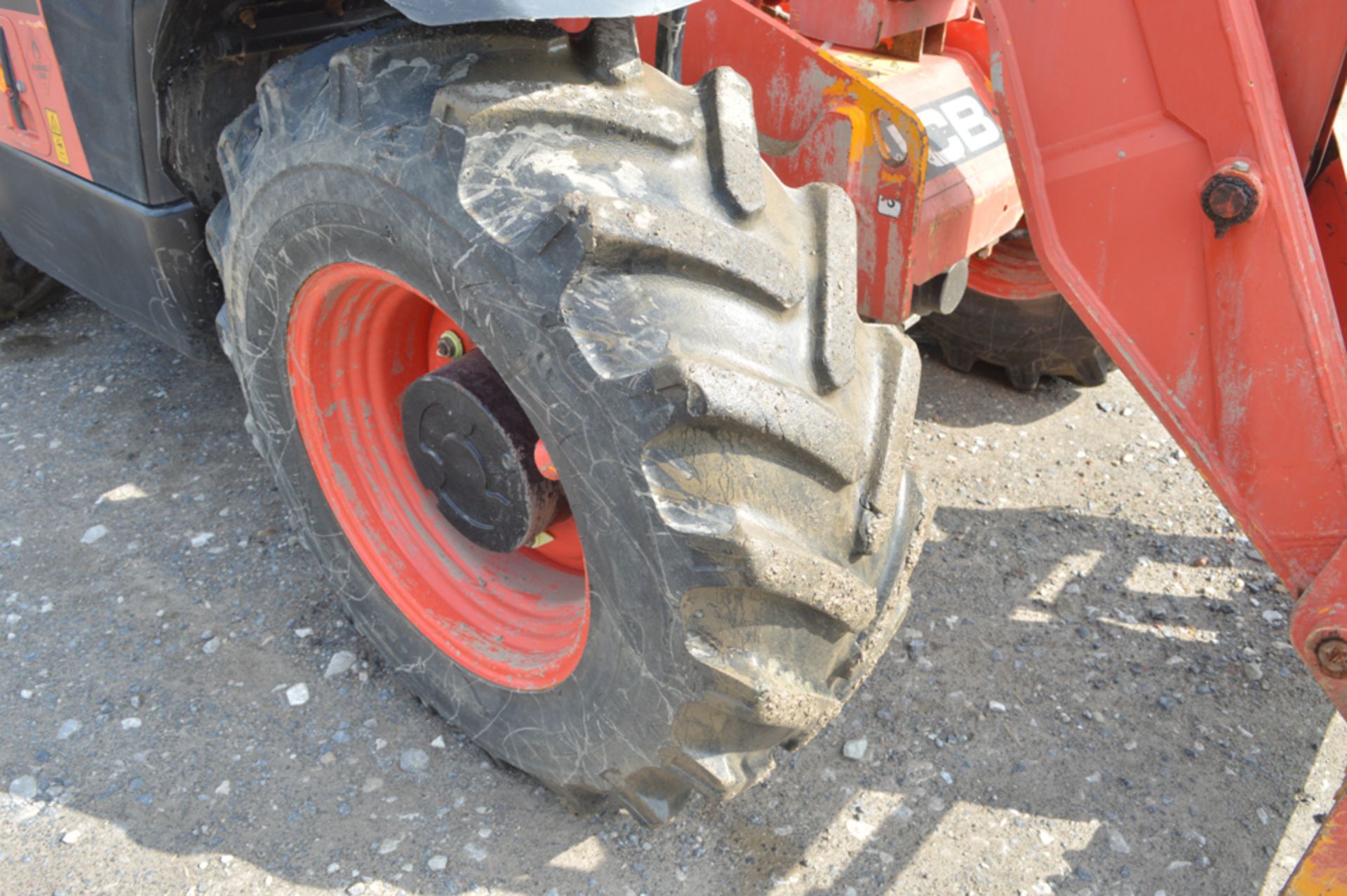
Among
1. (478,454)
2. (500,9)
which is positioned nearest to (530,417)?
(478,454)

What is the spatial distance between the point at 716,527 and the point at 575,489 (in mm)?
238

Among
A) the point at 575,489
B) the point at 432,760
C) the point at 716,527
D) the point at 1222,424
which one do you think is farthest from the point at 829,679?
the point at 432,760

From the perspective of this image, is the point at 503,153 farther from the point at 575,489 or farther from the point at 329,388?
the point at 329,388

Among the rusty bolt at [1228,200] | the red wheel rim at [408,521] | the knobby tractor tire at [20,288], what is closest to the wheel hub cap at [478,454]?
the red wheel rim at [408,521]

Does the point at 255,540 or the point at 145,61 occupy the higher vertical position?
the point at 145,61

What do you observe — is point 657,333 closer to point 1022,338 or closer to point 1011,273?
point 1011,273

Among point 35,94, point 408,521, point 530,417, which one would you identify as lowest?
point 408,521

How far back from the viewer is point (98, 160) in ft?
6.95

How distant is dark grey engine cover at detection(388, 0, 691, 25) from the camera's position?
1.38 metres

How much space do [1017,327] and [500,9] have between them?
2.30 m

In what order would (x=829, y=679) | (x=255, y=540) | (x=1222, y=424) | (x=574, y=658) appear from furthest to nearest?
(x=255, y=540) < (x=574, y=658) < (x=829, y=679) < (x=1222, y=424)

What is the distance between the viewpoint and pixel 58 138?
219cm

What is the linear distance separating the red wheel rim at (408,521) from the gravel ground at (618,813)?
259 mm

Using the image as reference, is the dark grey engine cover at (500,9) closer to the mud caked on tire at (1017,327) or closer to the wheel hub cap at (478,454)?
the wheel hub cap at (478,454)
